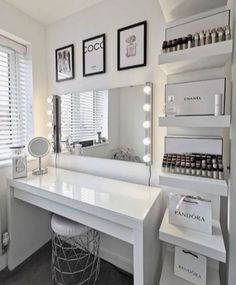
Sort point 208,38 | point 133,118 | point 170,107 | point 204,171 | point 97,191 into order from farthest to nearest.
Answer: point 133,118 < point 97,191 < point 170,107 < point 204,171 < point 208,38

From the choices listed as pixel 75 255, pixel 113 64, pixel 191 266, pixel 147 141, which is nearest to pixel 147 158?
pixel 147 141

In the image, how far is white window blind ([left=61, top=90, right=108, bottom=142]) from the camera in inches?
64.6

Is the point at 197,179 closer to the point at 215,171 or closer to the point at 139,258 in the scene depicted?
the point at 215,171

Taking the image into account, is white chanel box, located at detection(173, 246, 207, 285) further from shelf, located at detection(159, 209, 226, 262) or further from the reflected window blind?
the reflected window blind

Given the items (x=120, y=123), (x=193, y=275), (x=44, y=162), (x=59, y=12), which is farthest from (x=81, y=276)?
(x=59, y=12)

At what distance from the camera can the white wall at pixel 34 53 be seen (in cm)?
162

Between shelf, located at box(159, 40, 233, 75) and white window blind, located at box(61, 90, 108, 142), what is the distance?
688 millimetres

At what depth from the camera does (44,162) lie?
2.03m

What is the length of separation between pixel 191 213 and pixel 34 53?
2003mm

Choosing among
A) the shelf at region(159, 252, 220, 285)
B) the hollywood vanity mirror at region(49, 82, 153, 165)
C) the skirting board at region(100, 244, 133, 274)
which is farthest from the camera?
the skirting board at region(100, 244, 133, 274)

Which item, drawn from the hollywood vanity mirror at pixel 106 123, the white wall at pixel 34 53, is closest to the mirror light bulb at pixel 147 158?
the hollywood vanity mirror at pixel 106 123

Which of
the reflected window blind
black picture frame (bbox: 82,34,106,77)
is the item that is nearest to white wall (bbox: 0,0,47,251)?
the reflected window blind

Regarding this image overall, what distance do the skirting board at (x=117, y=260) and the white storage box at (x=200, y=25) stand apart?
1764mm

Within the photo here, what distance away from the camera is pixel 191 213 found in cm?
105
